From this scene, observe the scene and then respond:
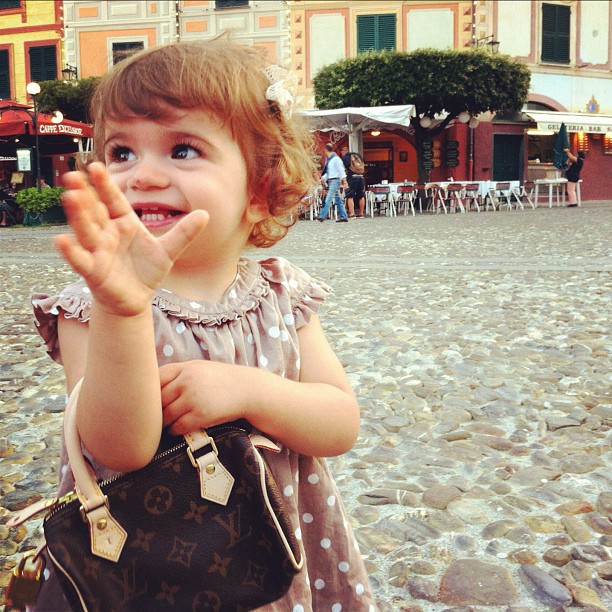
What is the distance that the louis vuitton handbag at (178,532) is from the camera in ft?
2.59

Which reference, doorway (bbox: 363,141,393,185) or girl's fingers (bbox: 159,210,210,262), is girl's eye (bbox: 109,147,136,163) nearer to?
girl's fingers (bbox: 159,210,210,262)

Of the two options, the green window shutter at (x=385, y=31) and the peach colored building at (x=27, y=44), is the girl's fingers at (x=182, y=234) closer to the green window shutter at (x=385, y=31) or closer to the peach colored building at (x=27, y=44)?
the green window shutter at (x=385, y=31)

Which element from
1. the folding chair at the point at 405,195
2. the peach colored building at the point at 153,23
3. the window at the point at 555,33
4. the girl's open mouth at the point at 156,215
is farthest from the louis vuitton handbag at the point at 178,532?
the window at the point at 555,33

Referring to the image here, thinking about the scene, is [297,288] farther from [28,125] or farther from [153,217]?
[28,125]

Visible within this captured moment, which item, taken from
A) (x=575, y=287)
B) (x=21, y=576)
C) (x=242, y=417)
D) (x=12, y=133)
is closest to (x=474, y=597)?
(x=242, y=417)

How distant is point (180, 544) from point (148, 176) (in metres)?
0.44

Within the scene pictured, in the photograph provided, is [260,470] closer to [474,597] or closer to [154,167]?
[154,167]

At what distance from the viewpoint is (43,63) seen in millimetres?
20625

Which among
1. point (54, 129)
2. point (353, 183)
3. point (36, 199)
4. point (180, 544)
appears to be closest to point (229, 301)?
point (180, 544)

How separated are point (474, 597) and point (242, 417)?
25.4 inches

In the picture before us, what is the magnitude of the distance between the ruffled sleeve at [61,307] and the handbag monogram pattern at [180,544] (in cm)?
25

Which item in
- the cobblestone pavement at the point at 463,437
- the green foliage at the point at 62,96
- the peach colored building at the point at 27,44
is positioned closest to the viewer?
the cobblestone pavement at the point at 463,437

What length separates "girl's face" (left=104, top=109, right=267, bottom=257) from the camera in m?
0.91

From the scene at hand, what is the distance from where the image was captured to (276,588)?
87cm
